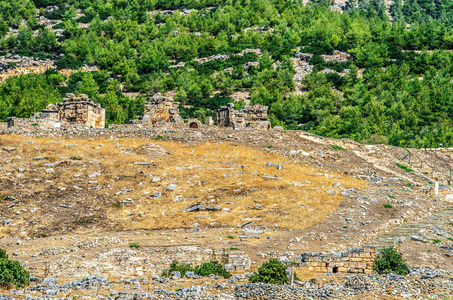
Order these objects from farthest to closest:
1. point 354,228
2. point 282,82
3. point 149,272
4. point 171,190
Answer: point 282,82
point 171,190
point 354,228
point 149,272

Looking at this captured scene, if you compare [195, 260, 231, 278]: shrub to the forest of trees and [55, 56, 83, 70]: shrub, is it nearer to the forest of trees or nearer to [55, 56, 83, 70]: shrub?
the forest of trees

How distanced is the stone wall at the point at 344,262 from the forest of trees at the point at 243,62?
2818cm

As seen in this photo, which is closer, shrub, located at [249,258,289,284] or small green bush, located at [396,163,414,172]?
shrub, located at [249,258,289,284]

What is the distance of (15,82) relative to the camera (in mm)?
67438

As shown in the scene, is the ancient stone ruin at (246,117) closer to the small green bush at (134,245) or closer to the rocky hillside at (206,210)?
the rocky hillside at (206,210)

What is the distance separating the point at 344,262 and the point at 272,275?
3059 millimetres

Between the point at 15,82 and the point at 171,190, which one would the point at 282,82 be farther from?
the point at 171,190

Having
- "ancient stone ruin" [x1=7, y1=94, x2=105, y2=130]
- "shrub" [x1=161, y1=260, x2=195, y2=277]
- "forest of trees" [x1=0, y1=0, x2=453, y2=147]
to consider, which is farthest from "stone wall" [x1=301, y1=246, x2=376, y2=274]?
"forest of trees" [x1=0, y1=0, x2=453, y2=147]

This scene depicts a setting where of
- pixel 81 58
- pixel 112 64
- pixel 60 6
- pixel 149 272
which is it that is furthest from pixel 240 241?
pixel 60 6

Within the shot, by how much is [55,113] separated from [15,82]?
33.2m

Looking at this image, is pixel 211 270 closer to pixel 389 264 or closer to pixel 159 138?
pixel 389 264

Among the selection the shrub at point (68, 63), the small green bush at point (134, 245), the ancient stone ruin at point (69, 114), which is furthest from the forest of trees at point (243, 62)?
the small green bush at point (134, 245)

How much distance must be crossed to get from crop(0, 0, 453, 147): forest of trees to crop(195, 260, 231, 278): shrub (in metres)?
29.9

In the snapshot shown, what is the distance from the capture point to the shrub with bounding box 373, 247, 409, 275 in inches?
622
